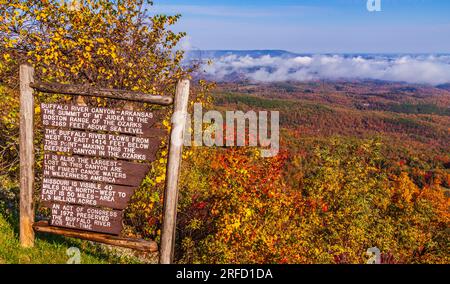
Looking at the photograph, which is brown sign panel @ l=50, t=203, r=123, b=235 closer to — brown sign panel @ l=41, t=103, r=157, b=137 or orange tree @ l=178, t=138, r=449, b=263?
brown sign panel @ l=41, t=103, r=157, b=137

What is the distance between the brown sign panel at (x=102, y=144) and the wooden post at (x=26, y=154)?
53 centimetres

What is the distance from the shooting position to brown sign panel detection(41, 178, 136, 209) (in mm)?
9070

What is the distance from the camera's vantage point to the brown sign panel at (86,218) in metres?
9.17

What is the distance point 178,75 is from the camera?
55.5 ft

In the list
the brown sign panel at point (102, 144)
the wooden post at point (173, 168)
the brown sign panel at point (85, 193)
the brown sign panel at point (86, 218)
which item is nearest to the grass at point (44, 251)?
the brown sign panel at point (86, 218)

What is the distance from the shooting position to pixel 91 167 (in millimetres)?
9172

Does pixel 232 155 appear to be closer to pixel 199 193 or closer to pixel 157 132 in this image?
pixel 199 193

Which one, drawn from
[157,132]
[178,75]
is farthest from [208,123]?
[157,132]

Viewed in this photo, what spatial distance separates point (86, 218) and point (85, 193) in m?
0.59

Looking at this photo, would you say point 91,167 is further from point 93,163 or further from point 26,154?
point 26,154

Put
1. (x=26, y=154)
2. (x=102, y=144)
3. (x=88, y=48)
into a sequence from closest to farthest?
(x=102, y=144) < (x=26, y=154) < (x=88, y=48)

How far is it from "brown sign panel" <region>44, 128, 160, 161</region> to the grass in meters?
2.46

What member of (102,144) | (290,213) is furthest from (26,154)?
(290,213)
